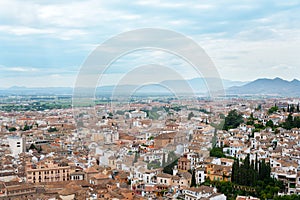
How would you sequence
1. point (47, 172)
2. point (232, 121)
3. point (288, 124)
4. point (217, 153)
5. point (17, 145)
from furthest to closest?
point (232, 121)
point (288, 124)
point (17, 145)
point (217, 153)
point (47, 172)

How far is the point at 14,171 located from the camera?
315 inches

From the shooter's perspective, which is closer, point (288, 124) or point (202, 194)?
point (202, 194)

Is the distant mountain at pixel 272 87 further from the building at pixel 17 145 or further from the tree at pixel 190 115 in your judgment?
the building at pixel 17 145

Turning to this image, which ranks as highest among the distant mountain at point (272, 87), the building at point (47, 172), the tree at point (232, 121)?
the distant mountain at point (272, 87)

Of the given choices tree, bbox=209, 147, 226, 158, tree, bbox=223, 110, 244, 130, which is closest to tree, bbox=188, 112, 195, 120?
tree, bbox=223, 110, 244, 130

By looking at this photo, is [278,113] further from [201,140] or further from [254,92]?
[254,92]

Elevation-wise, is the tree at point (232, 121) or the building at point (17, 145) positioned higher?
the tree at point (232, 121)

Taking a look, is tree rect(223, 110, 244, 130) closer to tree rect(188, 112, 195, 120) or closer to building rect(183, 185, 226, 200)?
tree rect(188, 112, 195, 120)

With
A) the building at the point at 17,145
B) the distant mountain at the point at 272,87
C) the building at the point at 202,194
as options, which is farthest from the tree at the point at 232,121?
the distant mountain at the point at 272,87

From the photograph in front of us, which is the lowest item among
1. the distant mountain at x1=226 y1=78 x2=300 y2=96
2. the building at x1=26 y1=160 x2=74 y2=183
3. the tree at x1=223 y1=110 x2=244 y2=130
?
the building at x1=26 y1=160 x2=74 y2=183

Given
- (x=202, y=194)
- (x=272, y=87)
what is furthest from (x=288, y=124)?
(x=272, y=87)

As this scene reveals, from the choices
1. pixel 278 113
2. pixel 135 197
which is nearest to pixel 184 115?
pixel 278 113

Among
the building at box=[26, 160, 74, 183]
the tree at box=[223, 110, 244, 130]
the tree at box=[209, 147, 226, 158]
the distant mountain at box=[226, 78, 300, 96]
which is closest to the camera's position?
the building at box=[26, 160, 74, 183]

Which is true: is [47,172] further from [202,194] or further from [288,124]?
[288,124]
